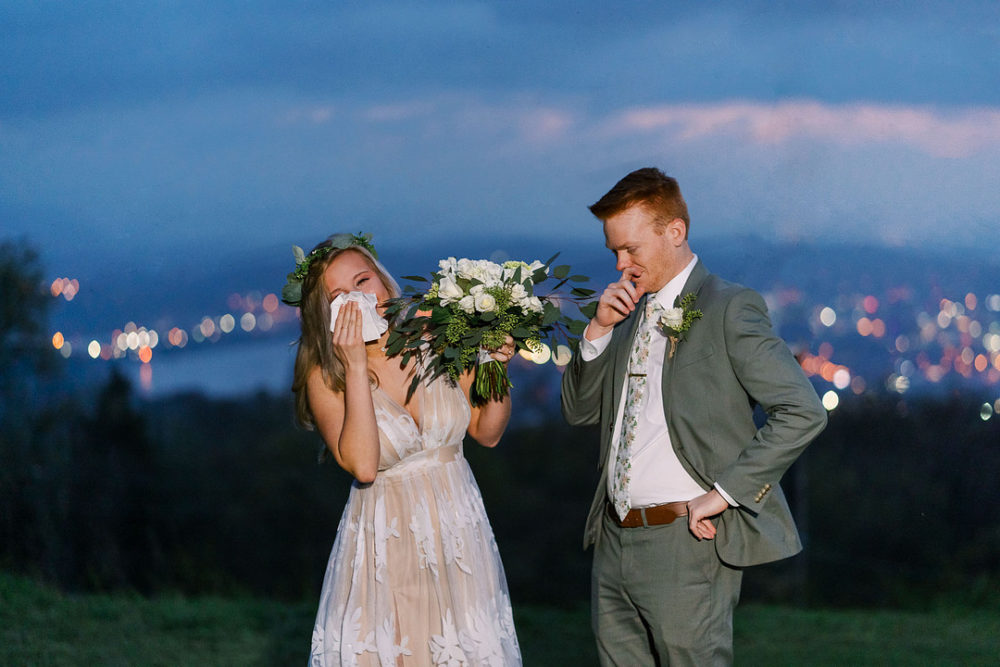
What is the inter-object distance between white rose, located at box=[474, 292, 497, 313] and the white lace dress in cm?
36

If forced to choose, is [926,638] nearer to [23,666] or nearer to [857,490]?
[857,490]

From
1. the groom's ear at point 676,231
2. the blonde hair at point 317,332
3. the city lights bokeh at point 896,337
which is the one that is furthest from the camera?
the city lights bokeh at point 896,337

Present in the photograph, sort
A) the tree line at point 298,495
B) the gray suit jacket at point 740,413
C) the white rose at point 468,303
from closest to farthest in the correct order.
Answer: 1. the gray suit jacket at point 740,413
2. the white rose at point 468,303
3. the tree line at point 298,495

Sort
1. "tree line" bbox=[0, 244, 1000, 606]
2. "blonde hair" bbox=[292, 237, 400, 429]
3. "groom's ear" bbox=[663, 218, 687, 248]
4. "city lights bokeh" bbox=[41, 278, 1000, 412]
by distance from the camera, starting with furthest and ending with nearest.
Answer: "tree line" bbox=[0, 244, 1000, 606], "city lights bokeh" bbox=[41, 278, 1000, 412], "blonde hair" bbox=[292, 237, 400, 429], "groom's ear" bbox=[663, 218, 687, 248]

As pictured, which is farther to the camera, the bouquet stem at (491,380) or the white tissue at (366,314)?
the bouquet stem at (491,380)

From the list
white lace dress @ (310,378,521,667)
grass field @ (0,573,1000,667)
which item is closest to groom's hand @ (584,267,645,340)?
white lace dress @ (310,378,521,667)

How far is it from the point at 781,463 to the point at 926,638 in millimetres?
4121

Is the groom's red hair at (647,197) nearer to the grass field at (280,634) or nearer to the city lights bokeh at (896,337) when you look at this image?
the grass field at (280,634)

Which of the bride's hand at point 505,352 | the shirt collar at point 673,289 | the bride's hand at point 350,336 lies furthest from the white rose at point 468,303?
the shirt collar at point 673,289

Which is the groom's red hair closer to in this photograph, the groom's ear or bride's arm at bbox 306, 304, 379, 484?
the groom's ear

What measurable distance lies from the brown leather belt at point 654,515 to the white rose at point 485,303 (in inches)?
28.1

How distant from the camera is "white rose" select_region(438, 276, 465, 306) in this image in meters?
3.12

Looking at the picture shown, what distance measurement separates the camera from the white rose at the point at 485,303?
3.05 m

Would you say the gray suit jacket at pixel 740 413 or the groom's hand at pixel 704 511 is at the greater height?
the gray suit jacket at pixel 740 413
